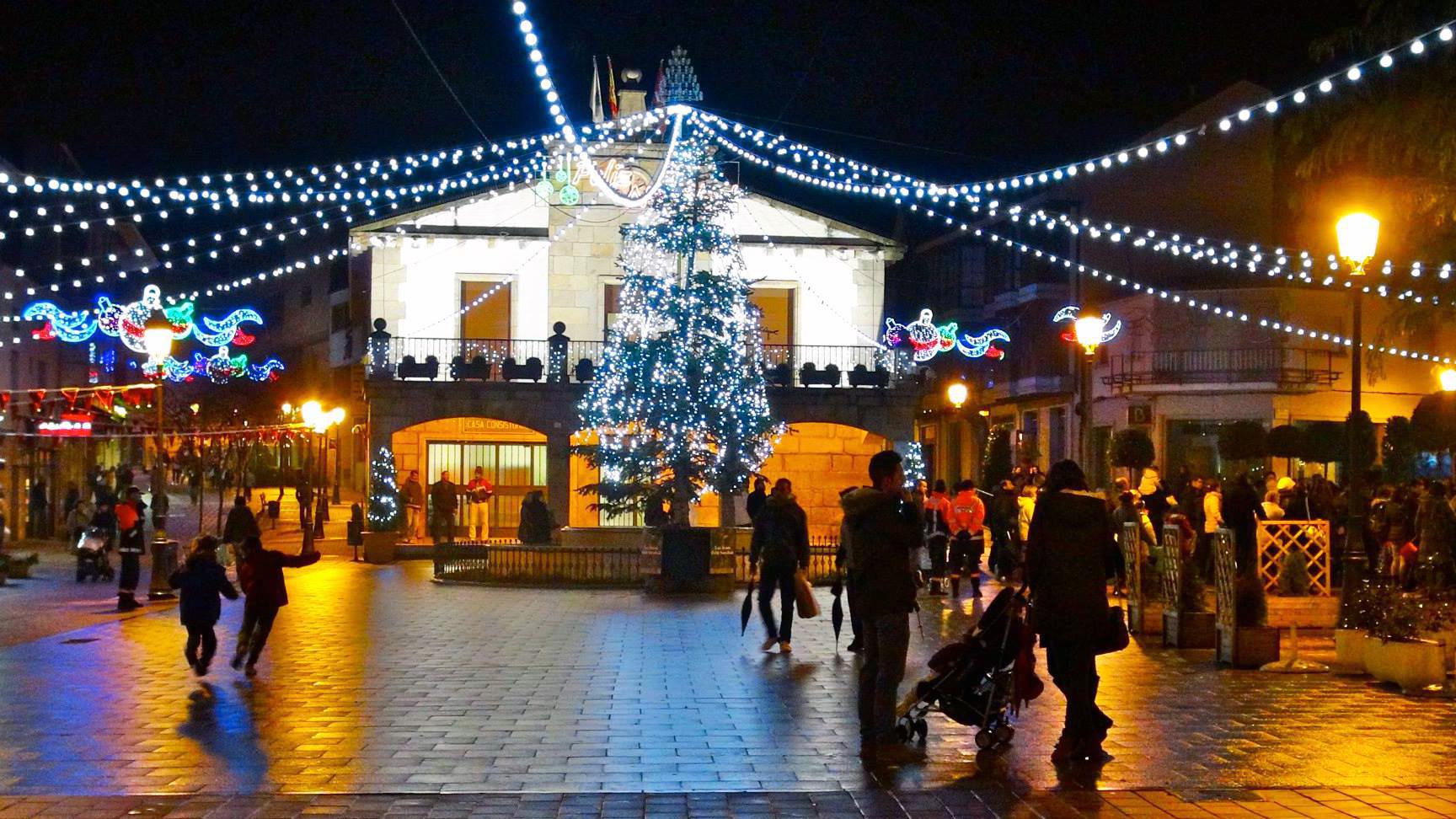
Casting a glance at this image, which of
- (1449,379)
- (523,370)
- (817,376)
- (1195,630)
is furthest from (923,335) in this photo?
(1195,630)

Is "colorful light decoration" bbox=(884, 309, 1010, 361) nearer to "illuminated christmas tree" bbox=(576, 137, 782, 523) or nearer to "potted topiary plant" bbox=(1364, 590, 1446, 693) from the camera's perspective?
"illuminated christmas tree" bbox=(576, 137, 782, 523)

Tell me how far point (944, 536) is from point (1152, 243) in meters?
5.15

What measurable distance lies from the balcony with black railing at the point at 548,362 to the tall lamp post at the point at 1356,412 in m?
20.3

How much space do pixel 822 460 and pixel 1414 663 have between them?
2503 centimetres

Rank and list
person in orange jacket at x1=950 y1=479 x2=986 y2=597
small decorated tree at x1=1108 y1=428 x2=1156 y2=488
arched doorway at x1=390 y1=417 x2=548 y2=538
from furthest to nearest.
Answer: arched doorway at x1=390 y1=417 x2=548 y2=538 → small decorated tree at x1=1108 y1=428 x2=1156 y2=488 → person in orange jacket at x1=950 y1=479 x2=986 y2=597

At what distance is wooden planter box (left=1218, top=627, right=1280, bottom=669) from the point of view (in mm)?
12031

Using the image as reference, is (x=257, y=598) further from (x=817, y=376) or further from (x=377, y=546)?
(x=817, y=376)

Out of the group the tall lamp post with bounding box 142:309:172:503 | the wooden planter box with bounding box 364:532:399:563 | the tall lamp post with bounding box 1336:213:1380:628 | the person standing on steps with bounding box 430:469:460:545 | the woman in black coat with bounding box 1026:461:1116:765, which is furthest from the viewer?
the person standing on steps with bounding box 430:469:460:545

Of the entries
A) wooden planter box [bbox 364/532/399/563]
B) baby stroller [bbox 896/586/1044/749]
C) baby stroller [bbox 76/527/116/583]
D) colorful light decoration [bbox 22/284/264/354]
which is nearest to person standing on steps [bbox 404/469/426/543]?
wooden planter box [bbox 364/532/399/563]

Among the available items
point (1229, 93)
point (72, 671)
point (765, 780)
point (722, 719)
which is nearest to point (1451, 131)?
point (722, 719)

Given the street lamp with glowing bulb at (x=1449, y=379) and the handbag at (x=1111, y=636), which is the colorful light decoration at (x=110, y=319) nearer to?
the handbag at (x=1111, y=636)

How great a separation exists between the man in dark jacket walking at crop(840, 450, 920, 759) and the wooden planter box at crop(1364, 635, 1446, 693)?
4.32 m

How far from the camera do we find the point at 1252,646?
39.5 ft

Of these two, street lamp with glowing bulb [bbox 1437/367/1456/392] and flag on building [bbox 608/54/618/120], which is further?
flag on building [bbox 608/54/618/120]
